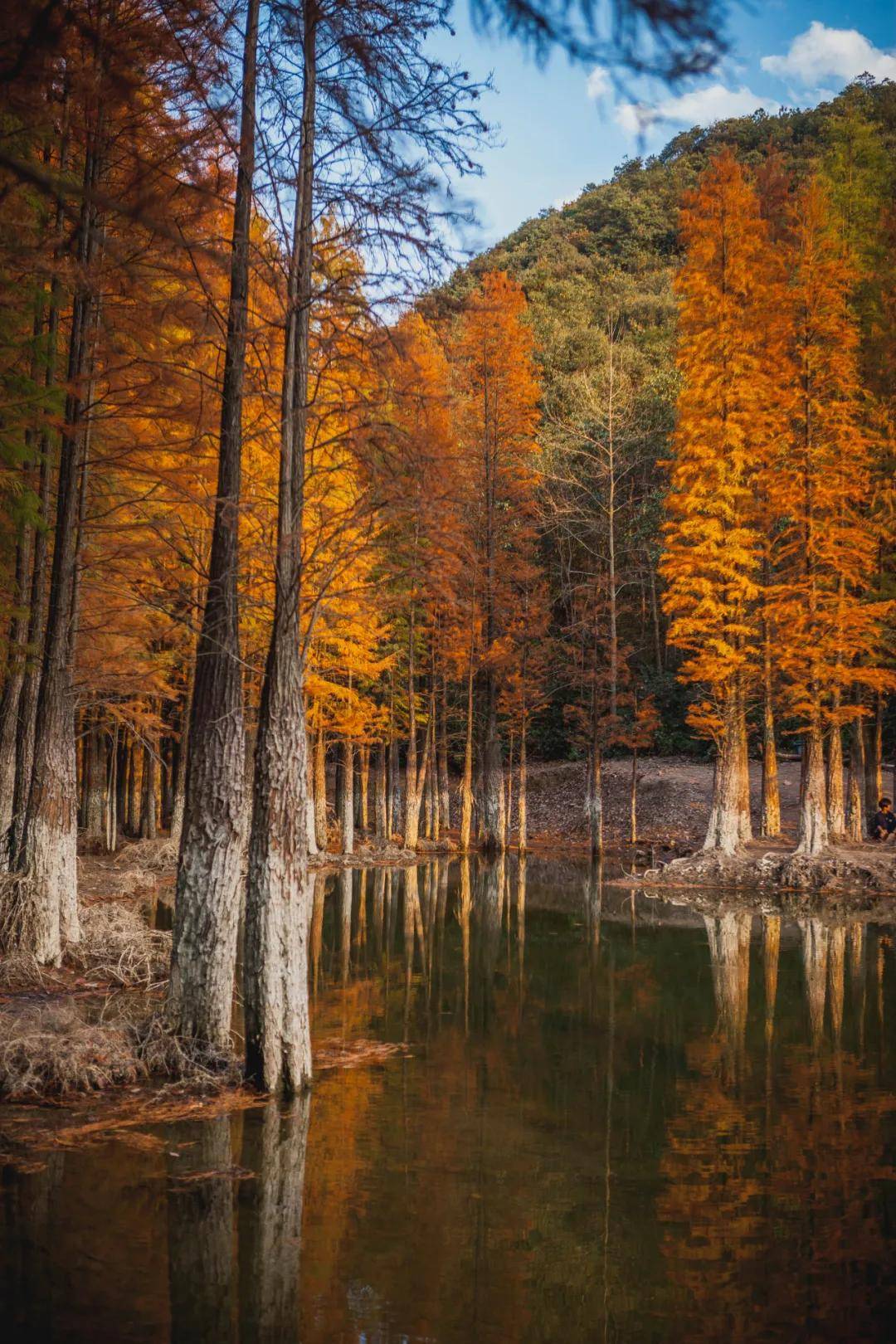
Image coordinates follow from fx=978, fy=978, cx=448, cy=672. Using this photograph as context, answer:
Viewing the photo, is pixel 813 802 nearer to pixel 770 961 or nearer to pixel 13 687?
pixel 770 961

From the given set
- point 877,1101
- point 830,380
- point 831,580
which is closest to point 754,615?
point 831,580

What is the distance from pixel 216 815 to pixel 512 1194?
3609 mm

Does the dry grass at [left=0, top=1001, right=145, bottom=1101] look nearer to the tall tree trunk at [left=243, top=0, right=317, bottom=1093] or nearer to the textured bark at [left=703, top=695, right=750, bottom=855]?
the tall tree trunk at [left=243, top=0, right=317, bottom=1093]

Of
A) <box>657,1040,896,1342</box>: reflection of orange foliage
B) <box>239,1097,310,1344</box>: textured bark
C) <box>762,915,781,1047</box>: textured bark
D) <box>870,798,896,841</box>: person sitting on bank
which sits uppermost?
<box>870,798,896,841</box>: person sitting on bank

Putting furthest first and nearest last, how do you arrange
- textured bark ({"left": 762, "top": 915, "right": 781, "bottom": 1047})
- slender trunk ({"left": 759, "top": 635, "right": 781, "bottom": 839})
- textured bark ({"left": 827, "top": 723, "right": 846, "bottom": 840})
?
slender trunk ({"left": 759, "top": 635, "right": 781, "bottom": 839})
textured bark ({"left": 827, "top": 723, "right": 846, "bottom": 840})
textured bark ({"left": 762, "top": 915, "right": 781, "bottom": 1047})

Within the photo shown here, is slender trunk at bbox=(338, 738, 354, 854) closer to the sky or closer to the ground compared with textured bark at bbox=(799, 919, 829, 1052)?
closer to the sky

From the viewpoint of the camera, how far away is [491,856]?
1117 inches

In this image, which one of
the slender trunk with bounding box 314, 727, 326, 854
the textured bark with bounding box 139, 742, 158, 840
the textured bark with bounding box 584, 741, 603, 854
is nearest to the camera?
the slender trunk with bounding box 314, 727, 326, 854

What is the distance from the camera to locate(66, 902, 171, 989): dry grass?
34.2ft

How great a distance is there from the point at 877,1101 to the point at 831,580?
16.6 m

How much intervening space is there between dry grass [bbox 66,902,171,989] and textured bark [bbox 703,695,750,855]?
13.5 m

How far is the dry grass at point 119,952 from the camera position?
1044 centimetres

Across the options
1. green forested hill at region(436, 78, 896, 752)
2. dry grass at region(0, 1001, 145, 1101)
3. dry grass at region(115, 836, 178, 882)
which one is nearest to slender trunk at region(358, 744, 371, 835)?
dry grass at region(115, 836, 178, 882)

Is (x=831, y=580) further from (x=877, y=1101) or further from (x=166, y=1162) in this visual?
(x=166, y=1162)
